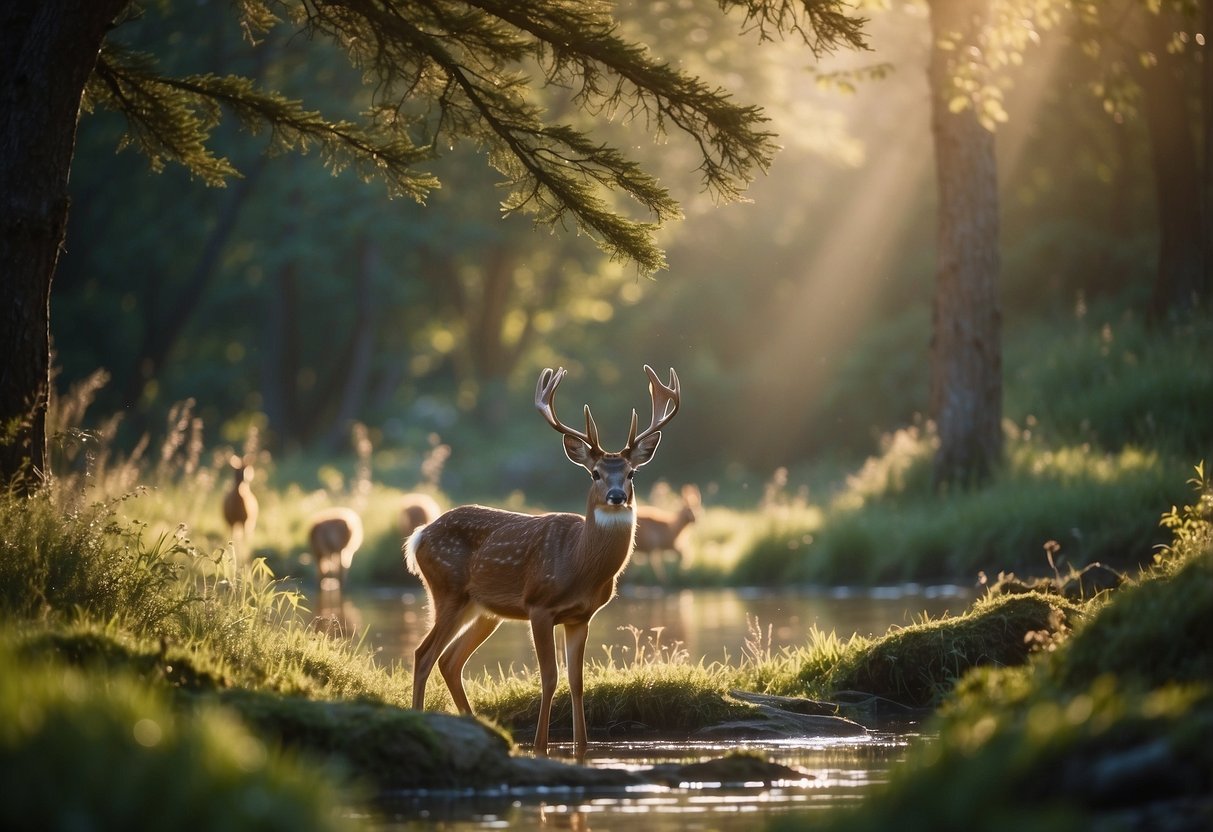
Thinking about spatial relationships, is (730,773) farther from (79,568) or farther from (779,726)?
(79,568)

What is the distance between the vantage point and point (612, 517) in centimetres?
941

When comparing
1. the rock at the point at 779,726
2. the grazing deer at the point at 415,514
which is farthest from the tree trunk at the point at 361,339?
the rock at the point at 779,726

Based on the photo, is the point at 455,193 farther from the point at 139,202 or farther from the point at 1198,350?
the point at 1198,350

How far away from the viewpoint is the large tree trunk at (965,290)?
56.7 feet

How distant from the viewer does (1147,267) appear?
1032 inches

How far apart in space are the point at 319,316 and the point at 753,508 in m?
19.2

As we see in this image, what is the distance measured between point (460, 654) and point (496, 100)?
10.8 feet

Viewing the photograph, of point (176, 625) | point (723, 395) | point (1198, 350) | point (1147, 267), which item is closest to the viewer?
point (176, 625)

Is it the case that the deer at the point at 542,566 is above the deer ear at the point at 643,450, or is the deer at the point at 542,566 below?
below

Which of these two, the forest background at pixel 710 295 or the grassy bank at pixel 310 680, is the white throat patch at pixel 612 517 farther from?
the forest background at pixel 710 295

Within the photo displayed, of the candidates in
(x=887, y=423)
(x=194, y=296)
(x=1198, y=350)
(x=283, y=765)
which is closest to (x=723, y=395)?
(x=887, y=423)

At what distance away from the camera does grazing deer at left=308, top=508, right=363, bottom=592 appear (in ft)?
63.9

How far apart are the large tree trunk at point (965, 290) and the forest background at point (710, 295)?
699mm

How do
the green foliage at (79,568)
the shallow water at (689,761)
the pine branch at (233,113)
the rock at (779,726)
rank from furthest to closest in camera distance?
1. the pine branch at (233,113)
2. the rock at (779,726)
3. the green foliage at (79,568)
4. the shallow water at (689,761)
